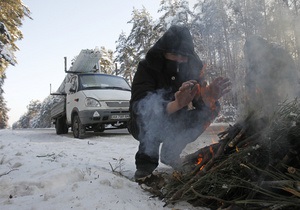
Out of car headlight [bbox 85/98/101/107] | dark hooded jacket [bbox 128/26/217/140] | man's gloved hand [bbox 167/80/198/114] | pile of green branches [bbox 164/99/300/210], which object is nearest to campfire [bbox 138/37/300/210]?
pile of green branches [bbox 164/99/300/210]

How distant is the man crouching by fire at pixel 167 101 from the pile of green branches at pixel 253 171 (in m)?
0.69

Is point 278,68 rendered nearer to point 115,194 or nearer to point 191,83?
point 191,83

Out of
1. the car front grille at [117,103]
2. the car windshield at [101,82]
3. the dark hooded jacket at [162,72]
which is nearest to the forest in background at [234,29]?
the dark hooded jacket at [162,72]

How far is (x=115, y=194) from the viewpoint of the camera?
201 cm

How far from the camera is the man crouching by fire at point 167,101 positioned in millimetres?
2715

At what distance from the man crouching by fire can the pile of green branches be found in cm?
69

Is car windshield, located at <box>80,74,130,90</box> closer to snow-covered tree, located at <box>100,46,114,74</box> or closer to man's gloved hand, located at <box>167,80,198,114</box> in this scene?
man's gloved hand, located at <box>167,80,198,114</box>

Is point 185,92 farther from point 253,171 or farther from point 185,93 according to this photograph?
point 253,171

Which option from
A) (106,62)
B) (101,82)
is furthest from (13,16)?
(106,62)

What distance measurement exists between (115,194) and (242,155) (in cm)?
95

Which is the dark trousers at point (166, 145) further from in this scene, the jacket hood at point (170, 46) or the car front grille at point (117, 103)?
the car front grille at point (117, 103)

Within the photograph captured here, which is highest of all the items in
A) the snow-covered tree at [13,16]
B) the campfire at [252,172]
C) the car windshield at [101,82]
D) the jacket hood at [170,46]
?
the snow-covered tree at [13,16]

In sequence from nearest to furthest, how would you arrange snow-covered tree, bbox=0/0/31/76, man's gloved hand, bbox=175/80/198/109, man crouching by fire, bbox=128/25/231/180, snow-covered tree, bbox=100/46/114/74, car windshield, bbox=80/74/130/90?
man's gloved hand, bbox=175/80/198/109 < man crouching by fire, bbox=128/25/231/180 < car windshield, bbox=80/74/130/90 < snow-covered tree, bbox=0/0/31/76 < snow-covered tree, bbox=100/46/114/74

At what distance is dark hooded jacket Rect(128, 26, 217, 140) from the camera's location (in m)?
2.85
